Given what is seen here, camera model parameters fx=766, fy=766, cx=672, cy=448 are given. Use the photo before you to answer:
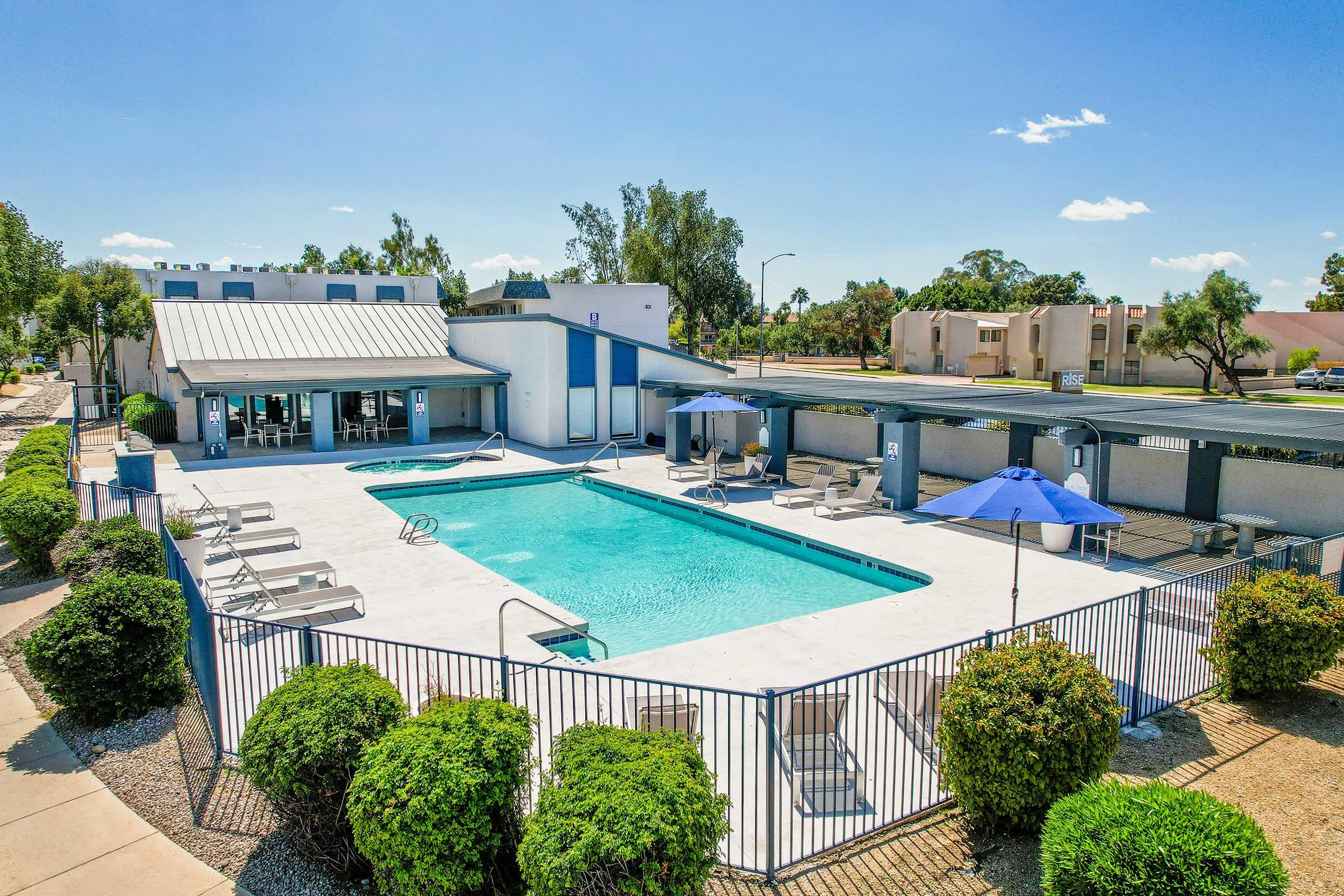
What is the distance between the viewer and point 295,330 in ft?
101

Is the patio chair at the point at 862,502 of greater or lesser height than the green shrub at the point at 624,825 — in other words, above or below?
below

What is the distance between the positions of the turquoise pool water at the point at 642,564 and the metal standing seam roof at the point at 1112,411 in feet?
14.8

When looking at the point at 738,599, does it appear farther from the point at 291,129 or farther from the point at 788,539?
the point at 291,129

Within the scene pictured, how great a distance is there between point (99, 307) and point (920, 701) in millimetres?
37864

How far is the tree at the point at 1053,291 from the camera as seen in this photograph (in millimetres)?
89625

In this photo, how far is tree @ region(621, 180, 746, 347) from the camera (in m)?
54.4

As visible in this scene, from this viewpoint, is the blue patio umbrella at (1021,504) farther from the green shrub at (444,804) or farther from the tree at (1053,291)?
the tree at (1053,291)

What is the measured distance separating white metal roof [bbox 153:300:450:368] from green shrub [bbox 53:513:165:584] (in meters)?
18.7

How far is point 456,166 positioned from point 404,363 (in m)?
21.0

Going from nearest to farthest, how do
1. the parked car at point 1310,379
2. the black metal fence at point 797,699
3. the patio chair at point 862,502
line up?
the black metal fence at point 797,699
the patio chair at point 862,502
the parked car at point 1310,379

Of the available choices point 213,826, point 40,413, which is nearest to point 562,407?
point 213,826

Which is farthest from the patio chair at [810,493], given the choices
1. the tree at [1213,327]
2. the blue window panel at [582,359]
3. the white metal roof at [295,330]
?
the tree at [1213,327]

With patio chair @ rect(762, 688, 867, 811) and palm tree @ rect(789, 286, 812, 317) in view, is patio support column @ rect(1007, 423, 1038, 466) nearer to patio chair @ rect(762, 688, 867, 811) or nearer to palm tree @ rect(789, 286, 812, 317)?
patio chair @ rect(762, 688, 867, 811)

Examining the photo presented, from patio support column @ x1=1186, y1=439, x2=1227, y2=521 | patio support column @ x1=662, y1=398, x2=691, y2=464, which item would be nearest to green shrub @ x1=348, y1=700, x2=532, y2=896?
patio support column @ x1=1186, y1=439, x2=1227, y2=521
